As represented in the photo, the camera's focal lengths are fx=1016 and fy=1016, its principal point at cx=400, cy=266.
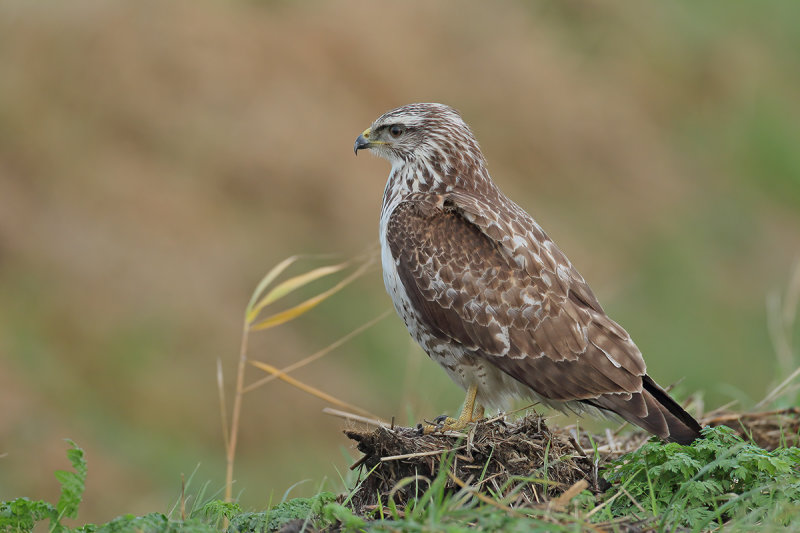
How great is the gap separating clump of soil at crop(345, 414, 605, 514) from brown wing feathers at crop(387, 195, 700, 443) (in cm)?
36

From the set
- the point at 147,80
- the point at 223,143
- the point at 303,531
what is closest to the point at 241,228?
the point at 223,143

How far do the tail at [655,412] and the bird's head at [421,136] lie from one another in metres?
1.54

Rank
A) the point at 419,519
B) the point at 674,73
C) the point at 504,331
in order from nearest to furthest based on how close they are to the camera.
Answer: the point at 419,519
the point at 504,331
the point at 674,73

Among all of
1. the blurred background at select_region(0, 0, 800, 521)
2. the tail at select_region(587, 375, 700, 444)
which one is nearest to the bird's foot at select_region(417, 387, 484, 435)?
the tail at select_region(587, 375, 700, 444)

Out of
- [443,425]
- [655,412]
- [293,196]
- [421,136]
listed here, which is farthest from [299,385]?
[293,196]

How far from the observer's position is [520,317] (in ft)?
15.0

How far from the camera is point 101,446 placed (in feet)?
35.3

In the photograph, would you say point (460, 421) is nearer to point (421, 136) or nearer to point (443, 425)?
point (443, 425)

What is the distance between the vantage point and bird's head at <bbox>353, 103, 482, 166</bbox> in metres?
5.29

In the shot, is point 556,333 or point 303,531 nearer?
point 303,531

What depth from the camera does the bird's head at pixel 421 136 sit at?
5.29 metres

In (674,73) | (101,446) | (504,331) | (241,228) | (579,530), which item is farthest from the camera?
(674,73)

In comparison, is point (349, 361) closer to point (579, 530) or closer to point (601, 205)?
point (601, 205)

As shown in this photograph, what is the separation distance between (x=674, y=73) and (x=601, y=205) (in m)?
Result: 4.40
